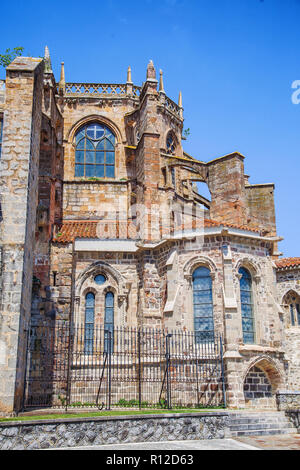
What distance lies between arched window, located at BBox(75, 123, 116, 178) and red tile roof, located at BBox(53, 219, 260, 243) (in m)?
3.24

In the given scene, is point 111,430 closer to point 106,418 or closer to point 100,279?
point 106,418

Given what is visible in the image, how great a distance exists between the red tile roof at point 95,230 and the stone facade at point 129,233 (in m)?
0.09

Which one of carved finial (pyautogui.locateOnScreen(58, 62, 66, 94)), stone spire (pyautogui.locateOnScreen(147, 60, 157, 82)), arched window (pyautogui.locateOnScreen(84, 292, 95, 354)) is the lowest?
arched window (pyautogui.locateOnScreen(84, 292, 95, 354))

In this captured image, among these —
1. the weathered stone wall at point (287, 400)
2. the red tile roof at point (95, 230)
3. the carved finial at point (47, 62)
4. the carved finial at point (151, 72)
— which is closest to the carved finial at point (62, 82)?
the carved finial at point (47, 62)

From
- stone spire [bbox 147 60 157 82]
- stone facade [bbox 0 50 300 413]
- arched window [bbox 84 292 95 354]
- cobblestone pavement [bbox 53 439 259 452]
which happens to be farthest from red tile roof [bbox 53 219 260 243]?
cobblestone pavement [bbox 53 439 259 452]

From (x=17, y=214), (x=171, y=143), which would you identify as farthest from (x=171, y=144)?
(x=17, y=214)

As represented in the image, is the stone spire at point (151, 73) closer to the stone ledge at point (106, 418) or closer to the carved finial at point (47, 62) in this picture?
the carved finial at point (47, 62)

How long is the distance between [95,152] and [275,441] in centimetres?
1811

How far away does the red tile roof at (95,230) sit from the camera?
20730mm

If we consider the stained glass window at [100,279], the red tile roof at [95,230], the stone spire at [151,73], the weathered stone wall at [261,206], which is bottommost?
the stained glass window at [100,279]

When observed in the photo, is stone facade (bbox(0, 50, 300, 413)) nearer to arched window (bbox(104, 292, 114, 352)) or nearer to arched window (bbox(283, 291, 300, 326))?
arched window (bbox(283, 291, 300, 326))

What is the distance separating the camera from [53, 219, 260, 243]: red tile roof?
20.7m
